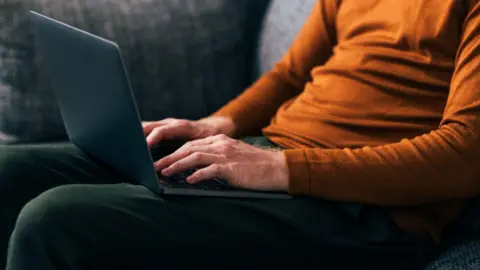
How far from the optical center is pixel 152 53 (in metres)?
1.54

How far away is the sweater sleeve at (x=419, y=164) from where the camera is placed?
0.96m

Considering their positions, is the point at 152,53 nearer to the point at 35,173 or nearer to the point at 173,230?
the point at 35,173

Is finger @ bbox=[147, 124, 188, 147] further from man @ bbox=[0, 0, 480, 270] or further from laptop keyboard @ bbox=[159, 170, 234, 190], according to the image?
laptop keyboard @ bbox=[159, 170, 234, 190]

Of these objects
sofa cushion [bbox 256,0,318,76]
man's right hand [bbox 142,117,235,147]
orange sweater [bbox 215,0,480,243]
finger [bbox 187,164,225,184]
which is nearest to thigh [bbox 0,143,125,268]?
man's right hand [bbox 142,117,235,147]

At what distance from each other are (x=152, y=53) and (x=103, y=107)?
2.07 ft

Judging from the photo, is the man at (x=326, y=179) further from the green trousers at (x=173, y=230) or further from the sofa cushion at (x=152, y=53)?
the sofa cushion at (x=152, y=53)

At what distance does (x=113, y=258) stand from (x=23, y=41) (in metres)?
0.77

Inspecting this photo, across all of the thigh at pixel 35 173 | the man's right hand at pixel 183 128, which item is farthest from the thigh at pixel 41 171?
the man's right hand at pixel 183 128

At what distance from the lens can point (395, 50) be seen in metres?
1.12

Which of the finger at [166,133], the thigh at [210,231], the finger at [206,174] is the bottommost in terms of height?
the thigh at [210,231]

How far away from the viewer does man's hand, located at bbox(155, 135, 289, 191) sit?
3.14ft

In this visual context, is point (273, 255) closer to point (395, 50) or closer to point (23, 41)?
point (395, 50)

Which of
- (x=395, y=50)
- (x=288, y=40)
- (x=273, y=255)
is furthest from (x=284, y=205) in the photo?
(x=288, y=40)

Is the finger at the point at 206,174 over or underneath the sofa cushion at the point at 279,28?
underneath
